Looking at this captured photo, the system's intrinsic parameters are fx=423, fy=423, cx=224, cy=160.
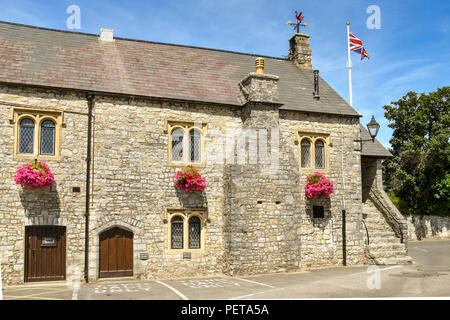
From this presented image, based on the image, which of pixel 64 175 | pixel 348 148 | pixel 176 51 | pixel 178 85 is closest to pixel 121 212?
pixel 64 175

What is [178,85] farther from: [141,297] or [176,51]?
[141,297]

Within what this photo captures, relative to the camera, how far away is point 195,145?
14609mm

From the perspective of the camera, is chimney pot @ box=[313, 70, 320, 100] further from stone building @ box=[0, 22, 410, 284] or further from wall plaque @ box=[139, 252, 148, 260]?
wall plaque @ box=[139, 252, 148, 260]

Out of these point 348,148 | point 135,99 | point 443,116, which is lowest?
point 348,148

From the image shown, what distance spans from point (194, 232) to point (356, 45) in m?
11.1

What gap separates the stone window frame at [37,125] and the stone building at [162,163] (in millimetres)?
31

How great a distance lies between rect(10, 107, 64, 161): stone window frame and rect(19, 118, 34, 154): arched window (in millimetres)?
86

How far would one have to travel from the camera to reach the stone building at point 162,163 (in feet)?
41.5

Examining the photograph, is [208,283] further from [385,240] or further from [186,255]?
[385,240]

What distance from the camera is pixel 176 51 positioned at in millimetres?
17188

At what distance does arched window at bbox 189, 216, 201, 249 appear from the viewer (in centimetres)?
1420

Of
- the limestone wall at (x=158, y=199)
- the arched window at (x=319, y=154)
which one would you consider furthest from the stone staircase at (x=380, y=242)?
the arched window at (x=319, y=154)

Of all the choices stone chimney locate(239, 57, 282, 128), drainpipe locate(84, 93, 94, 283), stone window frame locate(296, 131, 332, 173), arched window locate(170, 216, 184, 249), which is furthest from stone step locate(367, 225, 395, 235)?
drainpipe locate(84, 93, 94, 283)
